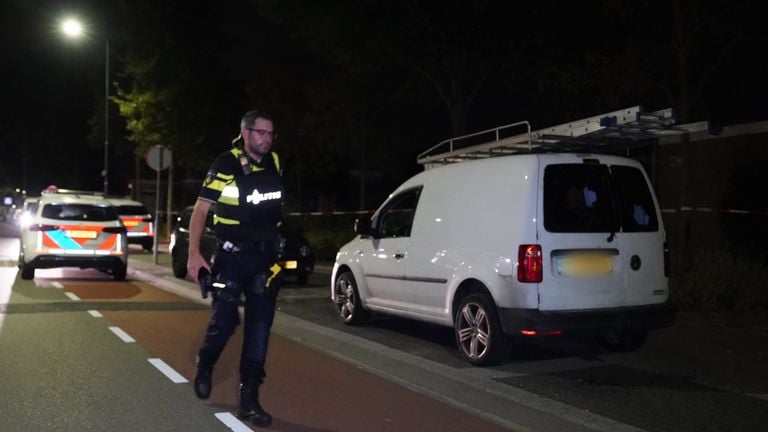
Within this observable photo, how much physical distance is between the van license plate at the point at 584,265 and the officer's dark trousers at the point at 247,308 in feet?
8.92

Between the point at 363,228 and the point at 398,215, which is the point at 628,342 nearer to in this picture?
the point at 398,215

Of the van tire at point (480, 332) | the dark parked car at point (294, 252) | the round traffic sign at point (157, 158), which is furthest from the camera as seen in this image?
the round traffic sign at point (157, 158)

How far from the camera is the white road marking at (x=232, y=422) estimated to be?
5051 mm

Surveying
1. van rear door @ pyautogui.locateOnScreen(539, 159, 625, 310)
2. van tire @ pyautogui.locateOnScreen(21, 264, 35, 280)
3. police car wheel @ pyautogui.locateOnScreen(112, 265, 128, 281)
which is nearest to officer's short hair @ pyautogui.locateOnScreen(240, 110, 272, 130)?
van rear door @ pyautogui.locateOnScreen(539, 159, 625, 310)

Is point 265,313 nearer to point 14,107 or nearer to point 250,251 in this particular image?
point 250,251

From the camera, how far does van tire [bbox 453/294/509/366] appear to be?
6648 mm

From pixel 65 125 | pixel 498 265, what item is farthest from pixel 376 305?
pixel 65 125

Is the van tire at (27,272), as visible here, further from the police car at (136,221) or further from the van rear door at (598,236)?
the van rear door at (598,236)

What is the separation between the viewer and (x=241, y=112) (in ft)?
96.3

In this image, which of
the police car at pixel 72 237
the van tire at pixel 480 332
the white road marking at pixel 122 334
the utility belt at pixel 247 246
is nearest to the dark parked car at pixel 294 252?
the police car at pixel 72 237

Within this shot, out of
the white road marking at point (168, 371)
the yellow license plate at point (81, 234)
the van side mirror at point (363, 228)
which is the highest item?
the van side mirror at point (363, 228)

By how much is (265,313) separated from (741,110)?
14051 millimetres

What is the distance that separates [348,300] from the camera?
9180 mm

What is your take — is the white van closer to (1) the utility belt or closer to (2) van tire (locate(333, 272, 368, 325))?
(2) van tire (locate(333, 272, 368, 325))
